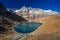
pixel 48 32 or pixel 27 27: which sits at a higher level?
pixel 27 27

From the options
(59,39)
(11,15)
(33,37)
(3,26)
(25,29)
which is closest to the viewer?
(59,39)

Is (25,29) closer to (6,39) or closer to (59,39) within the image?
(6,39)

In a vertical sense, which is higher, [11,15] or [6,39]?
[11,15]

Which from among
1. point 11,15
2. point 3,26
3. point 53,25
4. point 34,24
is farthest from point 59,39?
point 11,15

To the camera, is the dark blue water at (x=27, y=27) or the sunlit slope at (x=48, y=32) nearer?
the sunlit slope at (x=48, y=32)

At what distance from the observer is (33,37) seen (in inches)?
284

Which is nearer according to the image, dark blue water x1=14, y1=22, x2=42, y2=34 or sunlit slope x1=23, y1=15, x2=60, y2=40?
sunlit slope x1=23, y1=15, x2=60, y2=40

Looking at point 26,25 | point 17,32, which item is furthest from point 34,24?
point 17,32

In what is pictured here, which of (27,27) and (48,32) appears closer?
(48,32)

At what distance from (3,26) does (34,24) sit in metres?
1.84

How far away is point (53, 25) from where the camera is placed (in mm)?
7586

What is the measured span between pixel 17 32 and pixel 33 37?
3.91ft

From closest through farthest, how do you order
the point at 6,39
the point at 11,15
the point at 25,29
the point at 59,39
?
1. the point at 59,39
2. the point at 6,39
3. the point at 25,29
4. the point at 11,15

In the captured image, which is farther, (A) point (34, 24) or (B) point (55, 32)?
(A) point (34, 24)
